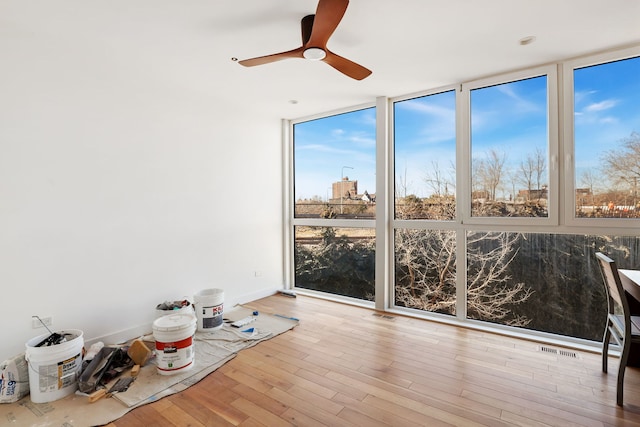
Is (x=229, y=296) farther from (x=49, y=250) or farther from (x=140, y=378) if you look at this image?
(x=49, y=250)

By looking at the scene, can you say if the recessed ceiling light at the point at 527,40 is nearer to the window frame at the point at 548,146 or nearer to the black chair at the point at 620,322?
the window frame at the point at 548,146

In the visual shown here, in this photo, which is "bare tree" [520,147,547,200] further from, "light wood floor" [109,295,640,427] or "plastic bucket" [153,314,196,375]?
"plastic bucket" [153,314,196,375]

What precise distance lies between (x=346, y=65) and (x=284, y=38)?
1.87 ft

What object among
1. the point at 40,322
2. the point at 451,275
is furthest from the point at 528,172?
the point at 40,322

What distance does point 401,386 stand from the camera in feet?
7.61

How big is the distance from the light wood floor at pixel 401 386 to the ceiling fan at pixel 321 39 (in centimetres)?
243

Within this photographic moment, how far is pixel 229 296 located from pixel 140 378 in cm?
164

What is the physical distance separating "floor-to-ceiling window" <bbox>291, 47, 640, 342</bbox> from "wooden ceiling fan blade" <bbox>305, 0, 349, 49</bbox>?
2001 millimetres

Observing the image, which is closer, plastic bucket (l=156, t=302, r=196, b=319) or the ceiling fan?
the ceiling fan

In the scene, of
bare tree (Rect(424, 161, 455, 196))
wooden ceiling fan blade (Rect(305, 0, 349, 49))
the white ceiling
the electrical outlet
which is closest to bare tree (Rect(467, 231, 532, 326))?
bare tree (Rect(424, 161, 455, 196))

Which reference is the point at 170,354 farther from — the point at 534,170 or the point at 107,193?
the point at 534,170

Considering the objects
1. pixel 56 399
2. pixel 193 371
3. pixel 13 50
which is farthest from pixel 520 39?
pixel 56 399

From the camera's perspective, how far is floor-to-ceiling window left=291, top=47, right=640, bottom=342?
9.13 ft

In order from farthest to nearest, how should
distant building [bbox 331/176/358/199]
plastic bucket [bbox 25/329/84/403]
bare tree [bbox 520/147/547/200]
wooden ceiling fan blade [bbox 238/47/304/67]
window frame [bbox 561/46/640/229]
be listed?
distant building [bbox 331/176/358/199] < bare tree [bbox 520/147/547/200] < window frame [bbox 561/46/640/229] < wooden ceiling fan blade [bbox 238/47/304/67] < plastic bucket [bbox 25/329/84/403]
